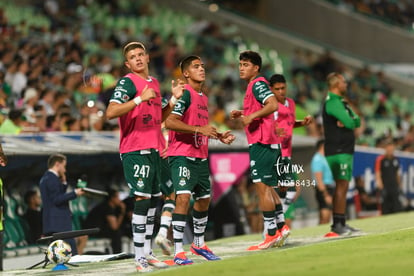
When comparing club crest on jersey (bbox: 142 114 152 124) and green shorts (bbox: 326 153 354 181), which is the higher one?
club crest on jersey (bbox: 142 114 152 124)

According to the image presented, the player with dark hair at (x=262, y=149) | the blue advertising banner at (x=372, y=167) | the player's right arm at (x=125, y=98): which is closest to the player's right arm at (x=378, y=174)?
the blue advertising banner at (x=372, y=167)

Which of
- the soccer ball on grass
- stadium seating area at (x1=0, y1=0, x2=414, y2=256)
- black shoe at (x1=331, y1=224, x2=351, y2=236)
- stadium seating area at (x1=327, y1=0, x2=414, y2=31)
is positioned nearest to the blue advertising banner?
stadium seating area at (x1=0, y1=0, x2=414, y2=256)

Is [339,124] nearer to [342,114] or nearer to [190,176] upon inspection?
[342,114]

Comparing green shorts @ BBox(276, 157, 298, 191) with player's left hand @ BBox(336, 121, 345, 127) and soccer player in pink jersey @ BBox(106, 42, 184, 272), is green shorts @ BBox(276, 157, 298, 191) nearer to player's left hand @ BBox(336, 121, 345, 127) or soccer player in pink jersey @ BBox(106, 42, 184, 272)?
player's left hand @ BBox(336, 121, 345, 127)

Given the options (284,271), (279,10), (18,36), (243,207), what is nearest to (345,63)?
(279,10)

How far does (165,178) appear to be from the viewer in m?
13.4

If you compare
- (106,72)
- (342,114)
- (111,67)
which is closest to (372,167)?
(106,72)

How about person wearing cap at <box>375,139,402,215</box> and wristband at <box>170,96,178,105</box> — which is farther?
person wearing cap at <box>375,139,402,215</box>

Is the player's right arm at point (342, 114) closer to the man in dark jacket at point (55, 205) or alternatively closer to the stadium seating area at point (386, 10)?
the man in dark jacket at point (55, 205)

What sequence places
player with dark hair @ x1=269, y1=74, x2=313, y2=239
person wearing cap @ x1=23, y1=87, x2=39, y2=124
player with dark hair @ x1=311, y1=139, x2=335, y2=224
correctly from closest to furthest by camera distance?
player with dark hair @ x1=269, y1=74, x2=313, y2=239
player with dark hair @ x1=311, y1=139, x2=335, y2=224
person wearing cap @ x1=23, y1=87, x2=39, y2=124

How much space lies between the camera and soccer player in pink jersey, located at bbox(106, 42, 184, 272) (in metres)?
10.2

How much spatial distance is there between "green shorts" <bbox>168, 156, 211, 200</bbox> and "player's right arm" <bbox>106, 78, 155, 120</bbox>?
1070 mm

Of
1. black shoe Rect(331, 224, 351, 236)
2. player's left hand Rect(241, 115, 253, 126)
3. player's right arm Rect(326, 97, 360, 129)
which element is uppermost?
player's right arm Rect(326, 97, 360, 129)

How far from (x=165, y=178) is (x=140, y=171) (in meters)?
3.22
